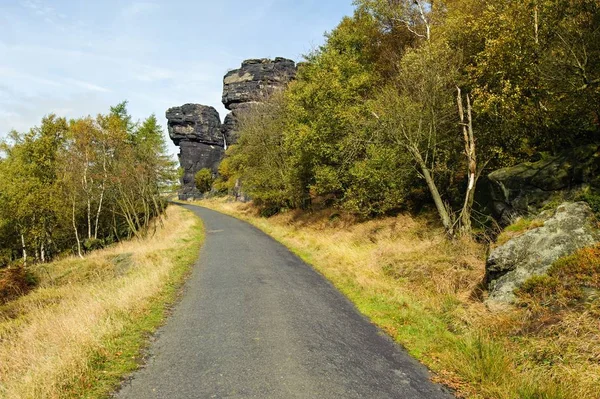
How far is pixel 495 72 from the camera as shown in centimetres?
1258

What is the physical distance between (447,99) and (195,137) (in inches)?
3332

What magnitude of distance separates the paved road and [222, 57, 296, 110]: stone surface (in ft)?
234

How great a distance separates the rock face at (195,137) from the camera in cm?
9044

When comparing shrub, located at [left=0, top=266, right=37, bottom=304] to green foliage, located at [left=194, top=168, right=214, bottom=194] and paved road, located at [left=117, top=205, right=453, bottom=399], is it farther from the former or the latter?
green foliage, located at [left=194, top=168, right=214, bottom=194]

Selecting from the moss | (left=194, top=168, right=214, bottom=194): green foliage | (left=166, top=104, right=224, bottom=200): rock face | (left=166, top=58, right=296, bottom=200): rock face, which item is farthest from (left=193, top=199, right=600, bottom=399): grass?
(left=166, top=104, right=224, bottom=200): rock face

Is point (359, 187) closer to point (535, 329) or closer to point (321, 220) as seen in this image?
point (321, 220)

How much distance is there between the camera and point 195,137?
91625mm

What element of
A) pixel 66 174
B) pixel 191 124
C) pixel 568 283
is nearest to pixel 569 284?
pixel 568 283

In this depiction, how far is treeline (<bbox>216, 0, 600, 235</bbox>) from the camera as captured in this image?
35.1ft

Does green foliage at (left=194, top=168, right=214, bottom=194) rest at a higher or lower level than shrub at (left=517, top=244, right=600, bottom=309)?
higher

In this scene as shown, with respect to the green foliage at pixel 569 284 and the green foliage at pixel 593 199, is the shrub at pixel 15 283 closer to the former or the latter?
the green foliage at pixel 569 284

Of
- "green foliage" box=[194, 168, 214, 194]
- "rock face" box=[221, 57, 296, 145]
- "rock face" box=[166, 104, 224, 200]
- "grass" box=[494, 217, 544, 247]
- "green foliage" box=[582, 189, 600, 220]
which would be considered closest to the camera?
"green foliage" box=[582, 189, 600, 220]

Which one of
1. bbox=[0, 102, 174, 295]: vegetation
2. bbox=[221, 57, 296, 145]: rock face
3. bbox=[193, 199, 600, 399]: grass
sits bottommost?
bbox=[193, 199, 600, 399]: grass

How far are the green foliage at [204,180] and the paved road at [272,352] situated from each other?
75.6 metres
